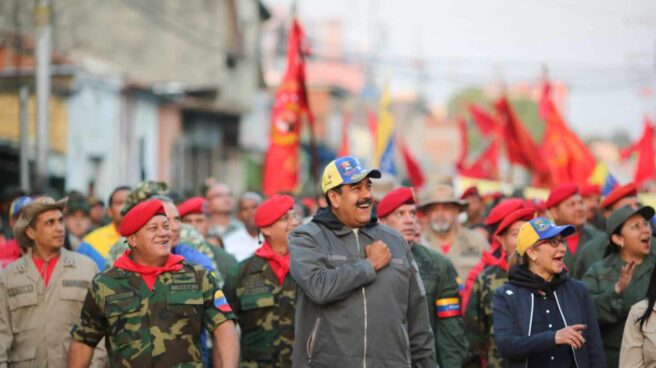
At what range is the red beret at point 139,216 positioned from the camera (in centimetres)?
830

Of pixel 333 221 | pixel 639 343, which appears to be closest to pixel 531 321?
pixel 639 343

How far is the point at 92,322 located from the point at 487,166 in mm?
19438

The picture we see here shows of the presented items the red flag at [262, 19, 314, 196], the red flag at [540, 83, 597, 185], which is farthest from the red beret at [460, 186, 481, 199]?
the red flag at [540, 83, 597, 185]

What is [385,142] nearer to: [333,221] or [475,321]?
[475,321]

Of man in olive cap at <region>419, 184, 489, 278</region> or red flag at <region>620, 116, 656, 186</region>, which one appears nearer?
man in olive cap at <region>419, 184, 489, 278</region>

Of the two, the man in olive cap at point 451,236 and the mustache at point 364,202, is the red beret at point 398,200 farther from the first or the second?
the mustache at point 364,202

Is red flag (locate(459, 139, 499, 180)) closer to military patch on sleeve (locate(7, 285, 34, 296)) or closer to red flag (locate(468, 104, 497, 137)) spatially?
red flag (locate(468, 104, 497, 137))

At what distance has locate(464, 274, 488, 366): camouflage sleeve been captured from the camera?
10031mm

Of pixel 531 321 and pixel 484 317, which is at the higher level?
pixel 531 321

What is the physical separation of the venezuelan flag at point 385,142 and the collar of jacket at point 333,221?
52.6ft

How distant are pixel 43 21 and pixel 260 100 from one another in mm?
34666

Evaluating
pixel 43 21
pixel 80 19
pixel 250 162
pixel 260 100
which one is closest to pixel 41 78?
pixel 43 21

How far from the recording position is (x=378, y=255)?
7.25 meters

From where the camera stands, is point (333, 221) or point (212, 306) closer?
point (333, 221)
